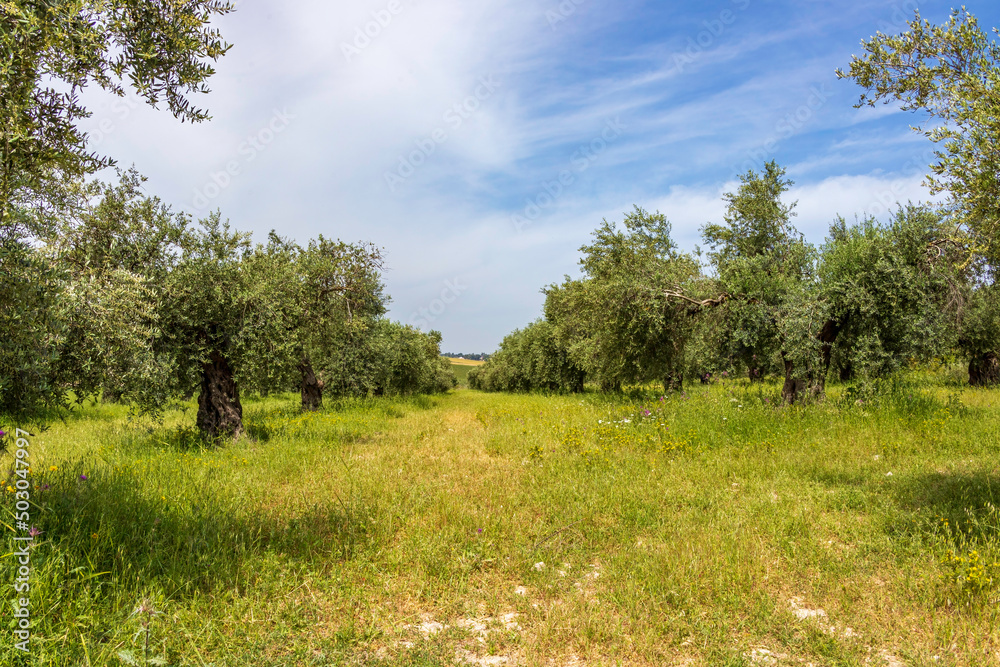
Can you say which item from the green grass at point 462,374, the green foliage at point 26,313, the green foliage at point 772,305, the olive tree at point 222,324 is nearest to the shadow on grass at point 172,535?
the green foliage at point 26,313

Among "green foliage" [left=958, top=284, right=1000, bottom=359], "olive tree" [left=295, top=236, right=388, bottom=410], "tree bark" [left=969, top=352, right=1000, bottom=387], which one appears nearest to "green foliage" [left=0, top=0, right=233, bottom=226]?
"olive tree" [left=295, top=236, right=388, bottom=410]

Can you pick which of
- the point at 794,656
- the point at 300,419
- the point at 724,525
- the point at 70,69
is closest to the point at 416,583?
the point at 794,656

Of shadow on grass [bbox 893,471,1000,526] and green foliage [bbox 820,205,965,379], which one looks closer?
shadow on grass [bbox 893,471,1000,526]

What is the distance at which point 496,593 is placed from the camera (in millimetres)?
4789

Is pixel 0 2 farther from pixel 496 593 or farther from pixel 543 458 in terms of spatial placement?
pixel 543 458

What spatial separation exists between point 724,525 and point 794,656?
7.70 ft

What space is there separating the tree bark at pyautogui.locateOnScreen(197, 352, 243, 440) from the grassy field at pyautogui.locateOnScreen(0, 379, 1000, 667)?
7.21 ft

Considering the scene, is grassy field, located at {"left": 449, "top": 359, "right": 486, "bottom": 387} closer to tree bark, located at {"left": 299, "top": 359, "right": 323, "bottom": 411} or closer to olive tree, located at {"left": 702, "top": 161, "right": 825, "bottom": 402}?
tree bark, located at {"left": 299, "top": 359, "right": 323, "bottom": 411}

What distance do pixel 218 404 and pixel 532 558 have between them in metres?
10.0

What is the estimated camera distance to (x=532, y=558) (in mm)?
5441

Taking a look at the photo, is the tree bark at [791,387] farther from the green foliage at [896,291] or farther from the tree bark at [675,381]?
the tree bark at [675,381]

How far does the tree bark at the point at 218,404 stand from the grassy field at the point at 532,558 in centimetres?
220

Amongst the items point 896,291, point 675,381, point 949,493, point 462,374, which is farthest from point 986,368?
point 462,374

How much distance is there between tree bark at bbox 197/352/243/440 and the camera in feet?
38.8
